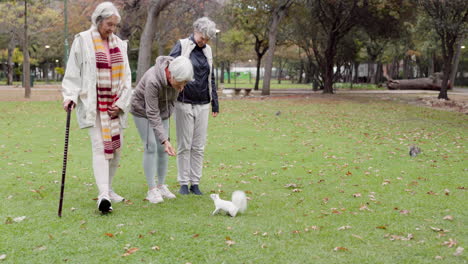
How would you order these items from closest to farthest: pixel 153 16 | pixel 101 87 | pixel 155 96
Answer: pixel 101 87 < pixel 155 96 < pixel 153 16

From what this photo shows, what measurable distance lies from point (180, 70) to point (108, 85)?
28.8 inches

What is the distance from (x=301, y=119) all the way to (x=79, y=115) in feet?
38.9

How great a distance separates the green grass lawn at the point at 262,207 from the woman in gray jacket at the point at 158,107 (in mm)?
404

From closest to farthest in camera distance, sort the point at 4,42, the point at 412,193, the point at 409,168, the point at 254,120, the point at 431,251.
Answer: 1. the point at 431,251
2. the point at 412,193
3. the point at 409,168
4. the point at 254,120
5. the point at 4,42

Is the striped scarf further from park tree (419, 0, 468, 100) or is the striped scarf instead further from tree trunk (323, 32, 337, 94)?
tree trunk (323, 32, 337, 94)

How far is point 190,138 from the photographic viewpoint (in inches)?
218

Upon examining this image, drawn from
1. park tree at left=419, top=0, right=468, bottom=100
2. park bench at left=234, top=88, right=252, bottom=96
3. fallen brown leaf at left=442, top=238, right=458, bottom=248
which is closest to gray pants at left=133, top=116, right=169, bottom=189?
fallen brown leaf at left=442, top=238, right=458, bottom=248

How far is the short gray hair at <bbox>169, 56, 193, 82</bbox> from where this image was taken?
15.2 feet

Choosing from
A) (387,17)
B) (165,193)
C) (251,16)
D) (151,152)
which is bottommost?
(165,193)

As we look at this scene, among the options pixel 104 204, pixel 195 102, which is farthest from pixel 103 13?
pixel 104 204

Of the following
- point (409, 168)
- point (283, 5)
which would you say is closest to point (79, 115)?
point (409, 168)

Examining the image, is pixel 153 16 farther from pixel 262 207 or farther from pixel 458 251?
pixel 458 251

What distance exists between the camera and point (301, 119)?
16.0 m

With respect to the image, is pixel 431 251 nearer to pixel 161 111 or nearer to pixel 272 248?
pixel 272 248
